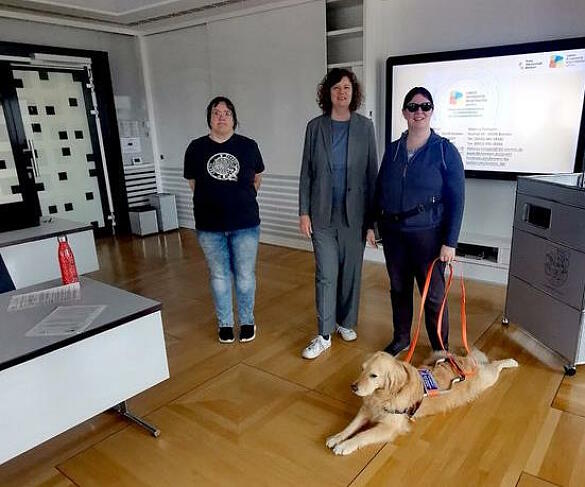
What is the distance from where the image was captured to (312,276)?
4.01 m

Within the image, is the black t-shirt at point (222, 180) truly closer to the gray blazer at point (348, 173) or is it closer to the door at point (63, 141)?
the gray blazer at point (348, 173)

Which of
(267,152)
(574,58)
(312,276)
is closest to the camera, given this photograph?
(574,58)

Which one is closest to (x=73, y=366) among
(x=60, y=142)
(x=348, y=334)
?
(x=348, y=334)

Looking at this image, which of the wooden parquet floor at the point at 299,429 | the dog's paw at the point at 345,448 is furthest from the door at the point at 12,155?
the dog's paw at the point at 345,448

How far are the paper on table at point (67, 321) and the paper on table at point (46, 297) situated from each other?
10 cm

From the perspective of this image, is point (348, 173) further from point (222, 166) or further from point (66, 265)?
point (66, 265)

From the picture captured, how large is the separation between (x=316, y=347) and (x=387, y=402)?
76cm

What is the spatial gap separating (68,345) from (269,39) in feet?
12.5

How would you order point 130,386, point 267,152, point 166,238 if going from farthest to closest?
point 166,238
point 267,152
point 130,386

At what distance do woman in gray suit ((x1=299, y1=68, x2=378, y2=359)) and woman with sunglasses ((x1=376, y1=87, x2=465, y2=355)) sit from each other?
0.14 metres

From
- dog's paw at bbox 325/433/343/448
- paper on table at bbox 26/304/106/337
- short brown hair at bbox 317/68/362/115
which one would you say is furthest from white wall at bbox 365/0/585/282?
paper on table at bbox 26/304/106/337

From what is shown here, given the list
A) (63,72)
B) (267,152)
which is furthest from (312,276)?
(63,72)

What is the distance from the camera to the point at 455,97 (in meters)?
3.61

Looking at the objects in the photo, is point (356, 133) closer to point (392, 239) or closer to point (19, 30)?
point (392, 239)
